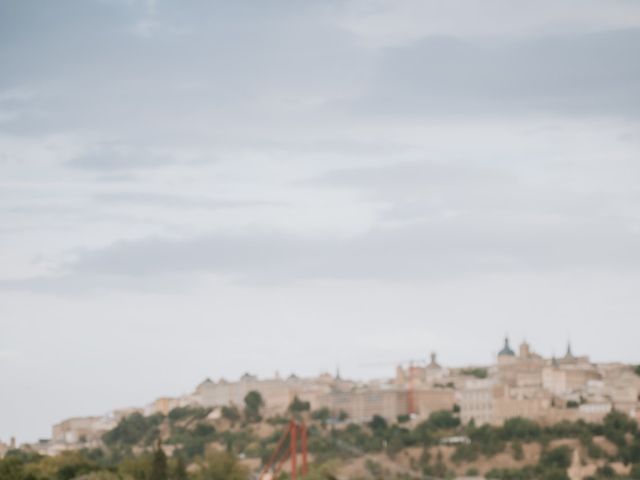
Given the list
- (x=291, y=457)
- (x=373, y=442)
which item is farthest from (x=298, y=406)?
(x=291, y=457)

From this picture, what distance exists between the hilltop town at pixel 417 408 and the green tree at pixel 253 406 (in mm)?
141

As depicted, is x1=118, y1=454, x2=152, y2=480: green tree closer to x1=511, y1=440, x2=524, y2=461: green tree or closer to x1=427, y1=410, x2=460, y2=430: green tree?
x1=511, y1=440, x2=524, y2=461: green tree

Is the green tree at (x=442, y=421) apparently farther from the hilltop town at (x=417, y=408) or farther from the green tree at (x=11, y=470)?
the green tree at (x=11, y=470)

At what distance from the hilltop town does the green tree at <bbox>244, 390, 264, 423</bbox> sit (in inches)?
5.5

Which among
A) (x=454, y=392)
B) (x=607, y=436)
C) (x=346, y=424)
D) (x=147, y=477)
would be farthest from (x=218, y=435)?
(x=147, y=477)

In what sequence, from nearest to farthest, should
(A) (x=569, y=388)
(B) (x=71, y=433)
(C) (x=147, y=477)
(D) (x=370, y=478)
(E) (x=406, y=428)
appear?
(C) (x=147, y=477) < (D) (x=370, y=478) < (E) (x=406, y=428) < (A) (x=569, y=388) < (B) (x=71, y=433)

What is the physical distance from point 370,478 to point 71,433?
56667 mm

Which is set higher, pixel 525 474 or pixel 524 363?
pixel 524 363

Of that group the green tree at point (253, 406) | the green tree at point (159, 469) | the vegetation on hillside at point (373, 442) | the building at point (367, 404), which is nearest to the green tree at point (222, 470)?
the vegetation on hillside at point (373, 442)

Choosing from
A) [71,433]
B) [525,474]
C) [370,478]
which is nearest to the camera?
[370,478]

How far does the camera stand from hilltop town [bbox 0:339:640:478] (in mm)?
108625

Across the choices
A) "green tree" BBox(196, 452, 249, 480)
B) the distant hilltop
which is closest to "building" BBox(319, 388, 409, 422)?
the distant hilltop

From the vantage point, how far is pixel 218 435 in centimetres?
11975

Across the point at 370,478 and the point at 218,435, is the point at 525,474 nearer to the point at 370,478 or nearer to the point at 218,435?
the point at 370,478
